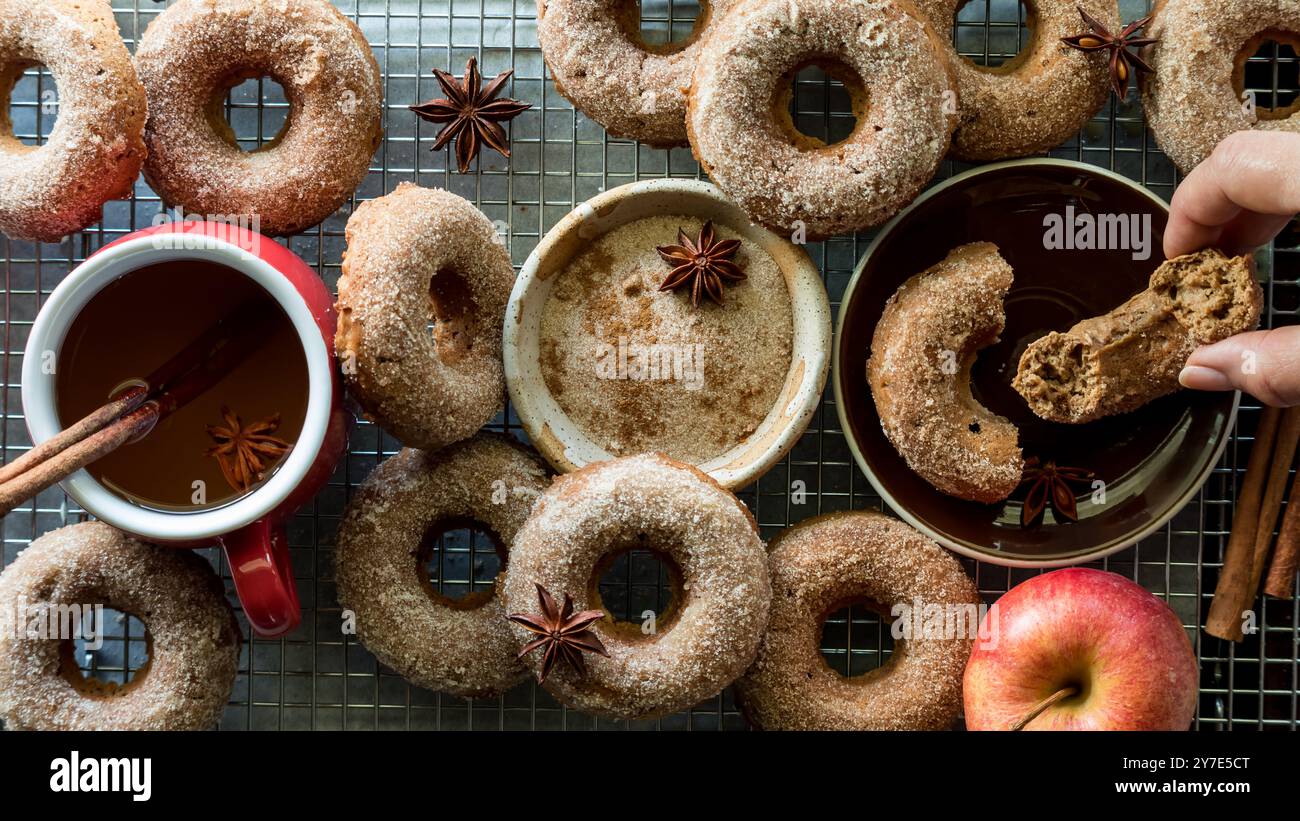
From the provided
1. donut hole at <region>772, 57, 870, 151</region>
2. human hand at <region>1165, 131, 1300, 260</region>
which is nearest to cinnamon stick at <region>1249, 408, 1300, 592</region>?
human hand at <region>1165, 131, 1300, 260</region>

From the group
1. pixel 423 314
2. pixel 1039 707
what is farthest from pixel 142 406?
pixel 1039 707

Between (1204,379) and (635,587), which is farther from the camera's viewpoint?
(635,587)

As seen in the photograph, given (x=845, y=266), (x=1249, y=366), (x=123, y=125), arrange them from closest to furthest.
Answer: (x=1249, y=366) → (x=123, y=125) → (x=845, y=266)

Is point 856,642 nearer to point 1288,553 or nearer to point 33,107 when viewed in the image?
point 1288,553

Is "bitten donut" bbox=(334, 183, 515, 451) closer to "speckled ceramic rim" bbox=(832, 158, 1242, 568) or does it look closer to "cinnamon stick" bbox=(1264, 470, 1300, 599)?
"speckled ceramic rim" bbox=(832, 158, 1242, 568)
